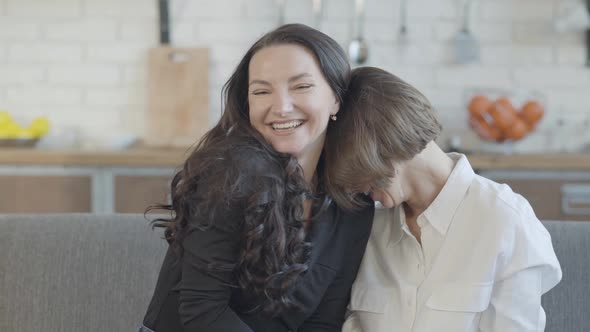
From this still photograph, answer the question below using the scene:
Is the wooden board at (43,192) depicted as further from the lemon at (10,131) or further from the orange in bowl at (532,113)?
the orange in bowl at (532,113)

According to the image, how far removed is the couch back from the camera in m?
1.82

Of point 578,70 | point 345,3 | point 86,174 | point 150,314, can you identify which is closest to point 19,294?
point 150,314

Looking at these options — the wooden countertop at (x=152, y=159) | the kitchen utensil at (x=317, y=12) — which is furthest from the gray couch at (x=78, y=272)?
the kitchen utensil at (x=317, y=12)

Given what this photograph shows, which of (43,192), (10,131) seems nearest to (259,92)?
(43,192)

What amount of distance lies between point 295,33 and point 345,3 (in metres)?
2.30

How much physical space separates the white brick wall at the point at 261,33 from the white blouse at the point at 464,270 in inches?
86.0

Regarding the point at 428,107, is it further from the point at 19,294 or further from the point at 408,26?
the point at 408,26

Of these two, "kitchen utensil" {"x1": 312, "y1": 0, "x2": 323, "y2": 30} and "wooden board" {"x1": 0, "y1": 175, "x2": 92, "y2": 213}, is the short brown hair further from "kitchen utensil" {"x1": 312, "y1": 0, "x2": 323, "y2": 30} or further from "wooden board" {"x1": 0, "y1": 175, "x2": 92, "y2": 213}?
"kitchen utensil" {"x1": 312, "y1": 0, "x2": 323, "y2": 30}

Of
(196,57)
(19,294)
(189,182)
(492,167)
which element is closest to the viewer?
(189,182)

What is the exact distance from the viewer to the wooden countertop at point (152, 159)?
10.7 ft

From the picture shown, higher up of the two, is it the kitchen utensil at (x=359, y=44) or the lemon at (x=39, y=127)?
the kitchen utensil at (x=359, y=44)

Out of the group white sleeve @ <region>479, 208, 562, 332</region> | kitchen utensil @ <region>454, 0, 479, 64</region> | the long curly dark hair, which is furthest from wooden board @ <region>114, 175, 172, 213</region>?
white sleeve @ <region>479, 208, 562, 332</region>

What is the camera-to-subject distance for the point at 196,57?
3.77 meters

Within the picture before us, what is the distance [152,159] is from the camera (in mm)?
3305
